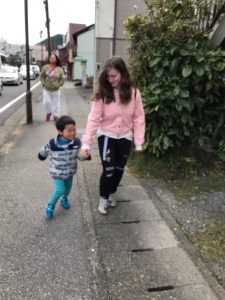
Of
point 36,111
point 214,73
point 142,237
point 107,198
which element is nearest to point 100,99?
point 107,198

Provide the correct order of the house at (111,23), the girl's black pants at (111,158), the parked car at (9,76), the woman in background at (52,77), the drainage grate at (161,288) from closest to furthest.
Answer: the drainage grate at (161,288), the girl's black pants at (111,158), the woman in background at (52,77), the house at (111,23), the parked car at (9,76)

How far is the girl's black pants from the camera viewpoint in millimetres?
3582

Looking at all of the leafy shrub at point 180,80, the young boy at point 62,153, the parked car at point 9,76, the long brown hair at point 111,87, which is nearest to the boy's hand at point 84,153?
the young boy at point 62,153

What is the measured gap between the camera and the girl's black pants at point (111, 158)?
3.58 meters

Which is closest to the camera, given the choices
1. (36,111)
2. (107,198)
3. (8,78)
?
(107,198)

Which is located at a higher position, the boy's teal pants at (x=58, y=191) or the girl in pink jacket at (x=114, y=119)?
the girl in pink jacket at (x=114, y=119)

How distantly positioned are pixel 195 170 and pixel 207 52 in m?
1.59

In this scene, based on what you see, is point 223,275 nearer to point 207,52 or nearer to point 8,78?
point 207,52

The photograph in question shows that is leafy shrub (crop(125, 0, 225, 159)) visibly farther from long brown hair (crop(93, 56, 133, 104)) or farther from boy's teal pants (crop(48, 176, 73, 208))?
boy's teal pants (crop(48, 176, 73, 208))

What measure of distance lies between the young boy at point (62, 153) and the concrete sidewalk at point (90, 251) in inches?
13.5

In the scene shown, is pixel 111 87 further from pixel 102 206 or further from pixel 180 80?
pixel 180 80

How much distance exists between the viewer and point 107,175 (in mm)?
3664

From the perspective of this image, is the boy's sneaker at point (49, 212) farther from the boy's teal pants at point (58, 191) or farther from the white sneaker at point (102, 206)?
the white sneaker at point (102, 206)

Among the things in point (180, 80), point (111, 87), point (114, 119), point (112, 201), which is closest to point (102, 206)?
point (112, 201)
